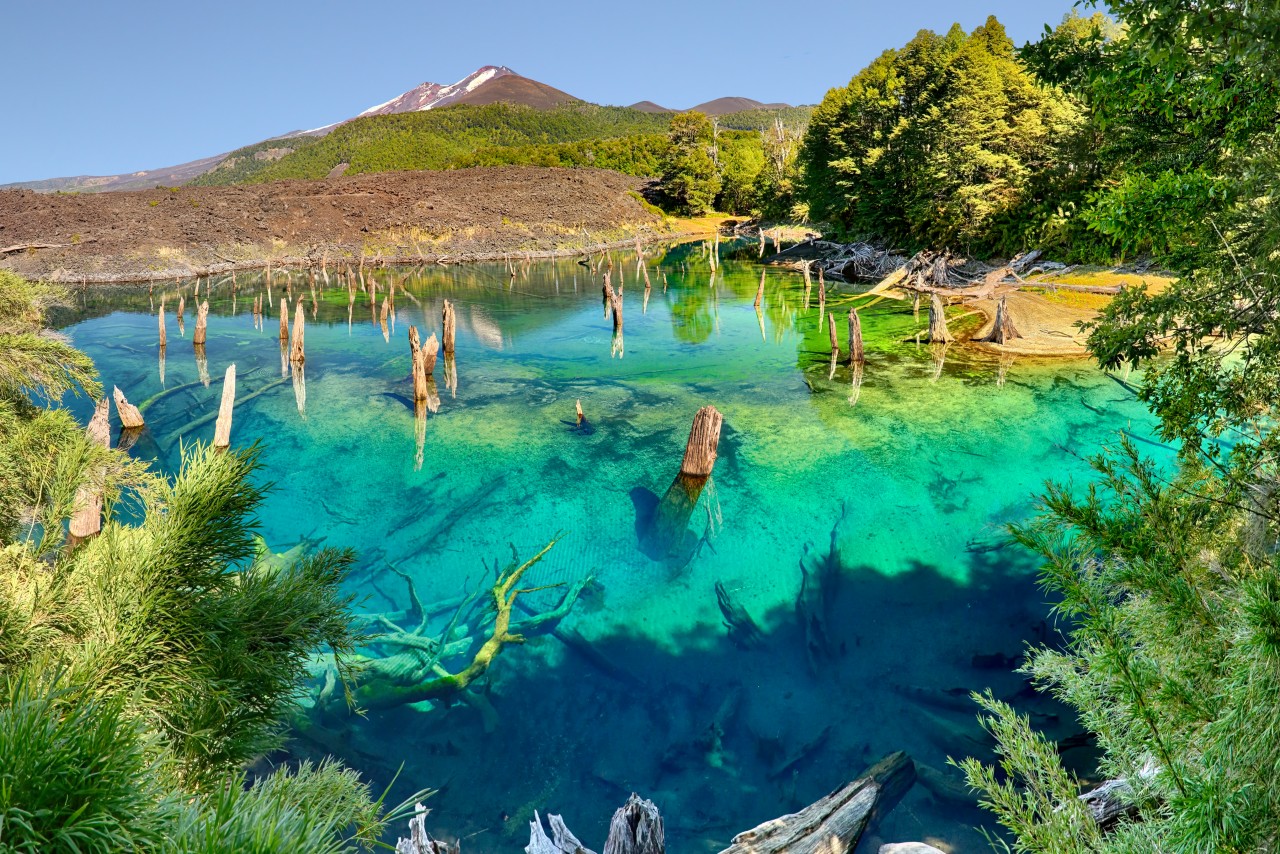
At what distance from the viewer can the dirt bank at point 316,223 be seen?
49.9m

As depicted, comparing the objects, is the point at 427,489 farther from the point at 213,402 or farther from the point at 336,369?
the point at 336,369

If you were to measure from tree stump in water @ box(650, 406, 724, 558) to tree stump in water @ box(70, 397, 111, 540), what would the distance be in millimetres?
8476

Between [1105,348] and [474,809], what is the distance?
29.2 ft

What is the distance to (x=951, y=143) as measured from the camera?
1345 inches

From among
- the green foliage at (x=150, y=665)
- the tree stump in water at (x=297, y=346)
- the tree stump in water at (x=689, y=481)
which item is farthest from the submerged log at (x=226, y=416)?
the tree stump in water at (x=689, y=481)

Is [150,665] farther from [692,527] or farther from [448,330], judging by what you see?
[448,330]

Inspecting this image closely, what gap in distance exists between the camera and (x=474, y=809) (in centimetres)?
723

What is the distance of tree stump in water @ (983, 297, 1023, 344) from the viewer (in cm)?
2441

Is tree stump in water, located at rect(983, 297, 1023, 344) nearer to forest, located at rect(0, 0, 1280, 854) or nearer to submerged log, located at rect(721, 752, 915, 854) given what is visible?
forest, located at rect(0, 0, 1280, 854)

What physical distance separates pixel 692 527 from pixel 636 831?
27.7ft

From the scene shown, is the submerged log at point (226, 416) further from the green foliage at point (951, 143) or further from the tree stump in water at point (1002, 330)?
the green foliage at point (951, 143)

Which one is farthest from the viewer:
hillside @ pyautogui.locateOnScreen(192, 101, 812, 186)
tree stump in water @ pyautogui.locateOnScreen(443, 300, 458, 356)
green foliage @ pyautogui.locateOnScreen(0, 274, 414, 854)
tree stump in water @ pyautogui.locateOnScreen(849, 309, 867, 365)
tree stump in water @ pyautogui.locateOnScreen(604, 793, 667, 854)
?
hillside @ pyautogui.locateOnScreen(192, 101, 812, 186)

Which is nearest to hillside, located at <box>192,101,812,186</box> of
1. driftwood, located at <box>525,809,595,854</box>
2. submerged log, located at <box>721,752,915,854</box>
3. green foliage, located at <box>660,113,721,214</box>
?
green foliage, located at <box>660,113,721,214</box>

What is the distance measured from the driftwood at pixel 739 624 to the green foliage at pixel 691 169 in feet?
265
